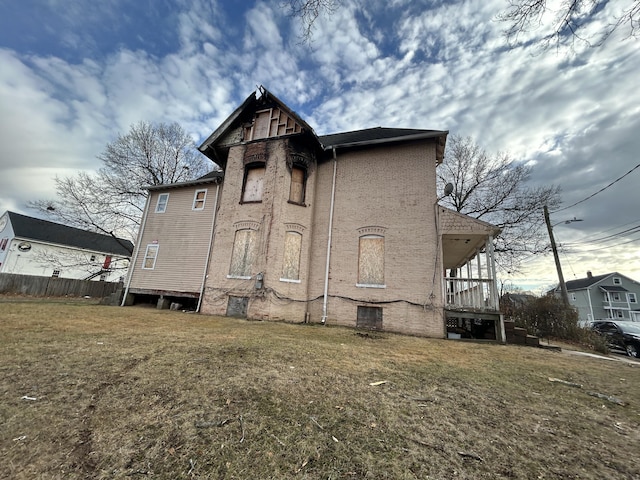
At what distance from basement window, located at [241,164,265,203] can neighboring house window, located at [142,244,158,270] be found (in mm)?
6143

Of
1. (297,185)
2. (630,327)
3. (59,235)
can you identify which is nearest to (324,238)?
(297,185)

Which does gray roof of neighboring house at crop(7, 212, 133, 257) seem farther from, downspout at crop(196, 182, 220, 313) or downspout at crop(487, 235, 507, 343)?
downspout at crop(487, 235, 507, 343)

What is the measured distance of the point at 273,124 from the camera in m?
12.3

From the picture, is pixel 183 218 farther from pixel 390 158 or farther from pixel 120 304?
pixel 390 158

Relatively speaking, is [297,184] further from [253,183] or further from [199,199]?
[199,199]

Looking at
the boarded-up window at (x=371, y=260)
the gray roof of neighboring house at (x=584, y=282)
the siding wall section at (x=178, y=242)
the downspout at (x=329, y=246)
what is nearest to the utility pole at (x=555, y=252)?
the boarded-up window at (x=371, y=260)

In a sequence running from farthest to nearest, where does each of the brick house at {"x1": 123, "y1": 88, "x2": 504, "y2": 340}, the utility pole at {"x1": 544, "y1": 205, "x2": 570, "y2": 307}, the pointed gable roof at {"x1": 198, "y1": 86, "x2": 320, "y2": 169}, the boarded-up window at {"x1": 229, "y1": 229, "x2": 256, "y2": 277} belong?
1. the utility pole at {"x1": 544, "y1": 205, "x2": 570, "y2": 307}
2. the pointed gable roof at {"x1": 198, "y1": 86, "x2": 320, "y2": 169}
3. the boarded-up window at {"x1": 229, "y1": 229, "x2": 256, "y2": 277}
4. the brick house at {"x1": 123, "y1": 88, "x2": 504, "y2": 340}

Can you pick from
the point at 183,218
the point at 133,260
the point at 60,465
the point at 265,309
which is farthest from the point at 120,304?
the point at 60,465

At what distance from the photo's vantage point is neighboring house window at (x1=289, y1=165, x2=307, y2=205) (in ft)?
38.9

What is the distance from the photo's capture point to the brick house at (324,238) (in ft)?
32.7

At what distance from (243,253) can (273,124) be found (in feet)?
20.4

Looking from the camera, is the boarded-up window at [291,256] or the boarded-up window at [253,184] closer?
the boarded-up window at [291,256]

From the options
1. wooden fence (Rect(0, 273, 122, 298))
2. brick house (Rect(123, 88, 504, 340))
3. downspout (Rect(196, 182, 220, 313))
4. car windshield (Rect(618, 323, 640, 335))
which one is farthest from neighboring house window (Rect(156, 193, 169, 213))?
car windshield (Rect(618, 323, 640, 335))

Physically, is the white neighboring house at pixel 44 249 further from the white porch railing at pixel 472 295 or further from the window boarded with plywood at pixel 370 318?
the white porch railing at pixel 472 295
